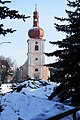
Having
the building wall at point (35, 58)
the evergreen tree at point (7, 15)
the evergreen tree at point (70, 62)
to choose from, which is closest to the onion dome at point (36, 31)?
the building wall at point (35, 58)

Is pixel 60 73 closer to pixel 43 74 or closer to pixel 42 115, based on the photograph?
pixel 42 115

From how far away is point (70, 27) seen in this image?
800 inches

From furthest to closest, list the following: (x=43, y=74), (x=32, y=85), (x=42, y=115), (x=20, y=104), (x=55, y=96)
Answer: (x=43, y=74) → (x=32, y=85) → (x=20, y=104) → (x=55, y=96) → (x=42, y=115)

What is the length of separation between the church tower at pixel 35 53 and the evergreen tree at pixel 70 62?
94457 millimetres

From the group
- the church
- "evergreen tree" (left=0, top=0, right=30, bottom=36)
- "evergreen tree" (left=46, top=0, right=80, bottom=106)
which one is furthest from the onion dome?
"evergreen tree" (left=0, top=0, right=30, bottom=36)

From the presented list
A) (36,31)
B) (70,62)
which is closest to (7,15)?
(70,62)

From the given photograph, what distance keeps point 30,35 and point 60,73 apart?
317 feet

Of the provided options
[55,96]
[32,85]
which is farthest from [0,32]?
[32,85]

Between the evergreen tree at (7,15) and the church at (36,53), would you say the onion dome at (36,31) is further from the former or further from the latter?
the evergreen tree at (7,15)

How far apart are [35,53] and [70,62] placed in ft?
319

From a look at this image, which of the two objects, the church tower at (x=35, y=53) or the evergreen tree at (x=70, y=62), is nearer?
the evergreen tree at (x=70, y=62)

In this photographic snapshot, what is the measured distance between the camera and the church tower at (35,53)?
11500 centimetres

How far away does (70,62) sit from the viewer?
19.5 metres

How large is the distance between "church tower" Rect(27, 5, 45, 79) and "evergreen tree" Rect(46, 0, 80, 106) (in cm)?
9446
